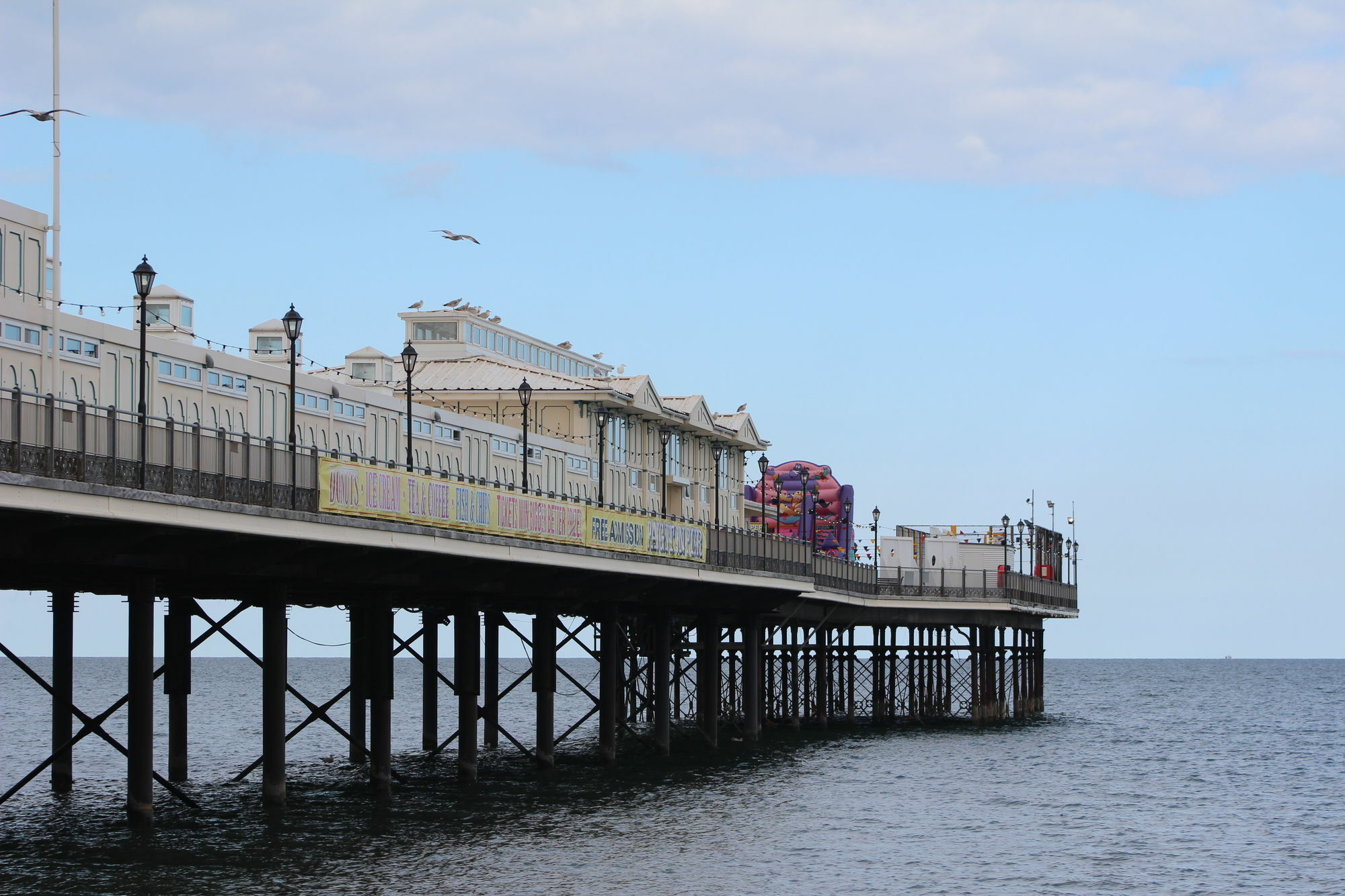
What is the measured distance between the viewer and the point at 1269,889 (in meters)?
36.0

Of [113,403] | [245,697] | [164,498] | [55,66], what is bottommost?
[245,697]

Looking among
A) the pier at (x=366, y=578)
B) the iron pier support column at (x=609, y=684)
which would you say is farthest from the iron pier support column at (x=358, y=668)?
the iron pier support column at (x=609, y=684)

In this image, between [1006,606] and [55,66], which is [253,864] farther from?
[1006,606]

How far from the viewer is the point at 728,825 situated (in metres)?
41.5

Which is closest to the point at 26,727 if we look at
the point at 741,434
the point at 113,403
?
the point at 741,434

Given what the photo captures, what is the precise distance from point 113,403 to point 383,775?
32.5 feet

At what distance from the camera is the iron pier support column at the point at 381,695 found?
4031 cm

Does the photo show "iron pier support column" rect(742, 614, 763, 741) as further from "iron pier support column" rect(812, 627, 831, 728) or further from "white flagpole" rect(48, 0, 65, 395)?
"white flagpole" rect(48, 0, 65, 395)

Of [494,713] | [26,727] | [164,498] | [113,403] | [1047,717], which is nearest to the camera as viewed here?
[164,498]

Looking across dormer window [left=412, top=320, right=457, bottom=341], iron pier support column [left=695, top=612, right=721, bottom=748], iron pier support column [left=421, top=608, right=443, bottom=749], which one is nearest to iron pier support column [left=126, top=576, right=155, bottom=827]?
iron pier support column [left=421, top=608, right=443, bottom=749]

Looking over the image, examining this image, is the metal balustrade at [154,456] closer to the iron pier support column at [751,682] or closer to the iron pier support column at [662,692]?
the iron pier support column at [662,692]

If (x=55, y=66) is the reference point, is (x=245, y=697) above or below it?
below

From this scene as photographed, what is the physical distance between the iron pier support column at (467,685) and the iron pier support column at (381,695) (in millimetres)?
3227

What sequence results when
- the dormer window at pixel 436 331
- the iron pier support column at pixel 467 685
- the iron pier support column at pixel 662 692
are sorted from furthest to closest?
the dormer window at pixel 436 331 < the iron pier support column at pixel 662 692 < the iron pier support column at pixel 467 685
